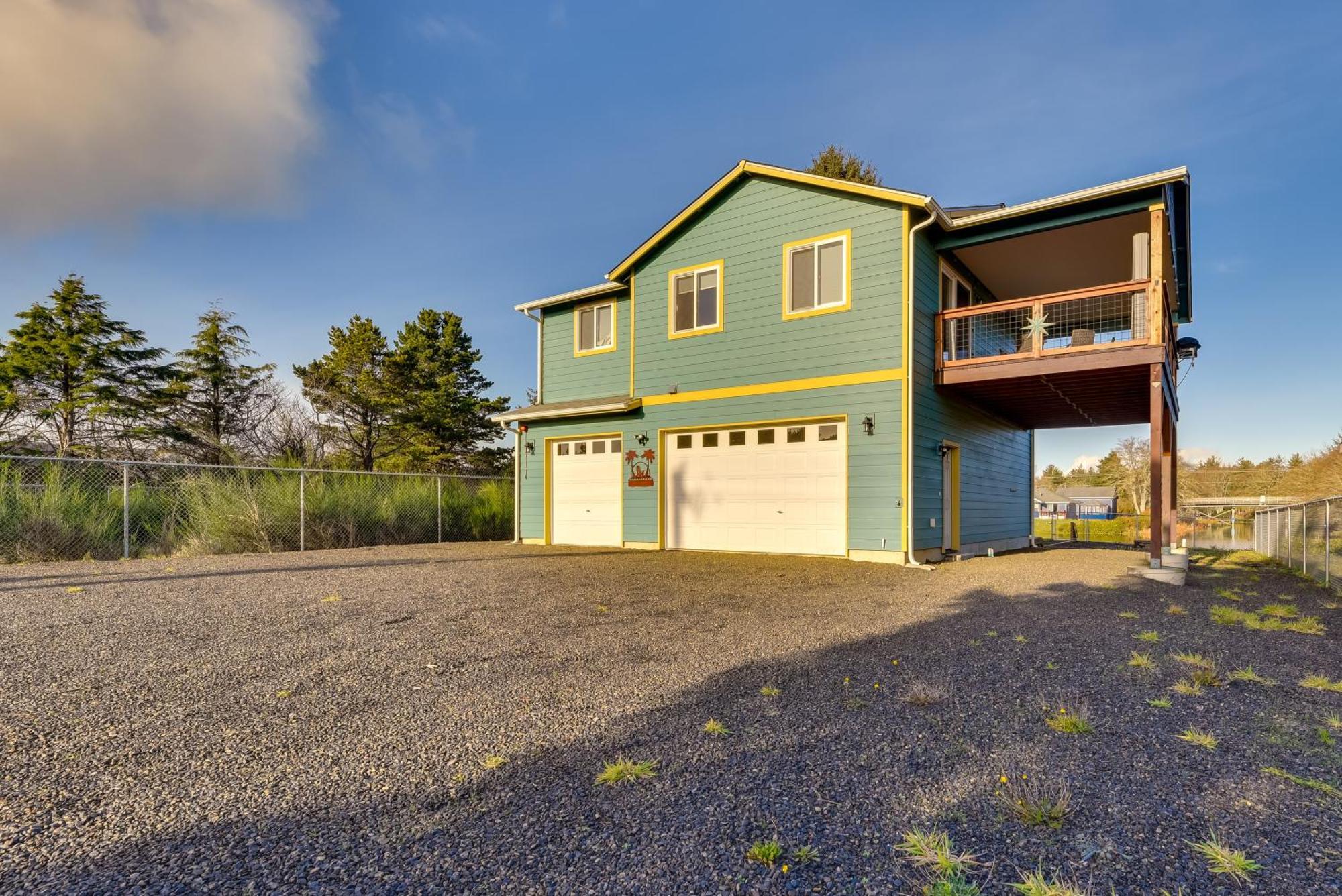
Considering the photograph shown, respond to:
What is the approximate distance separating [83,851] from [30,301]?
89.7 ft

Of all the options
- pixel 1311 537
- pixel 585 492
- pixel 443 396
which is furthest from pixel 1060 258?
pixel 443 396

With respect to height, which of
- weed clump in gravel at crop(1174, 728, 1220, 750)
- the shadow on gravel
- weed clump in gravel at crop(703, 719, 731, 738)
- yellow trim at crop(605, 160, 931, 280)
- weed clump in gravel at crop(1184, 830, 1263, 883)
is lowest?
the shadow on gravel

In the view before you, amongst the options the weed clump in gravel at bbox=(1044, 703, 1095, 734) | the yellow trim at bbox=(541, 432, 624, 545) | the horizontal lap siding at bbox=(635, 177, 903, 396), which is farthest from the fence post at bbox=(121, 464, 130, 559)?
the weed clump in gravel at bbox=(1044, 703, 1095, 734)

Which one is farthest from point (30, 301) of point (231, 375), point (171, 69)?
point (171, 69)

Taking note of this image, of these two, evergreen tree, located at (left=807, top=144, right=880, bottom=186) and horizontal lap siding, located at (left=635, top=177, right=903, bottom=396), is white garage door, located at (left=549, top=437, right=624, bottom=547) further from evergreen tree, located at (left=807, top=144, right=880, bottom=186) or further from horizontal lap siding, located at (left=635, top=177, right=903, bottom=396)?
evergreen tree, located at (left=807, top=144, right=880, bottom=186)

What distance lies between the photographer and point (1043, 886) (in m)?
1.62

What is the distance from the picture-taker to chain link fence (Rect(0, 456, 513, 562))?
908 centimetres

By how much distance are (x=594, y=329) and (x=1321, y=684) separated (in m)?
11.3

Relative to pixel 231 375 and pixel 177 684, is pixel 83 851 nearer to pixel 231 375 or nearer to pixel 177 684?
pixel 177 684

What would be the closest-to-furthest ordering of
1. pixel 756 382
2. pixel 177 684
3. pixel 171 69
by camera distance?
pixel 177 684
pixel 171 69
pixel 756 382

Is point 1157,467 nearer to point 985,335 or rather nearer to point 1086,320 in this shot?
point 985,335

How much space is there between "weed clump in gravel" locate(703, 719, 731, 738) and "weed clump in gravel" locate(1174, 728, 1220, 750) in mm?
1984

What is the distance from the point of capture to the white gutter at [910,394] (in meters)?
8.84

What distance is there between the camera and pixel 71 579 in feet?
23.1
